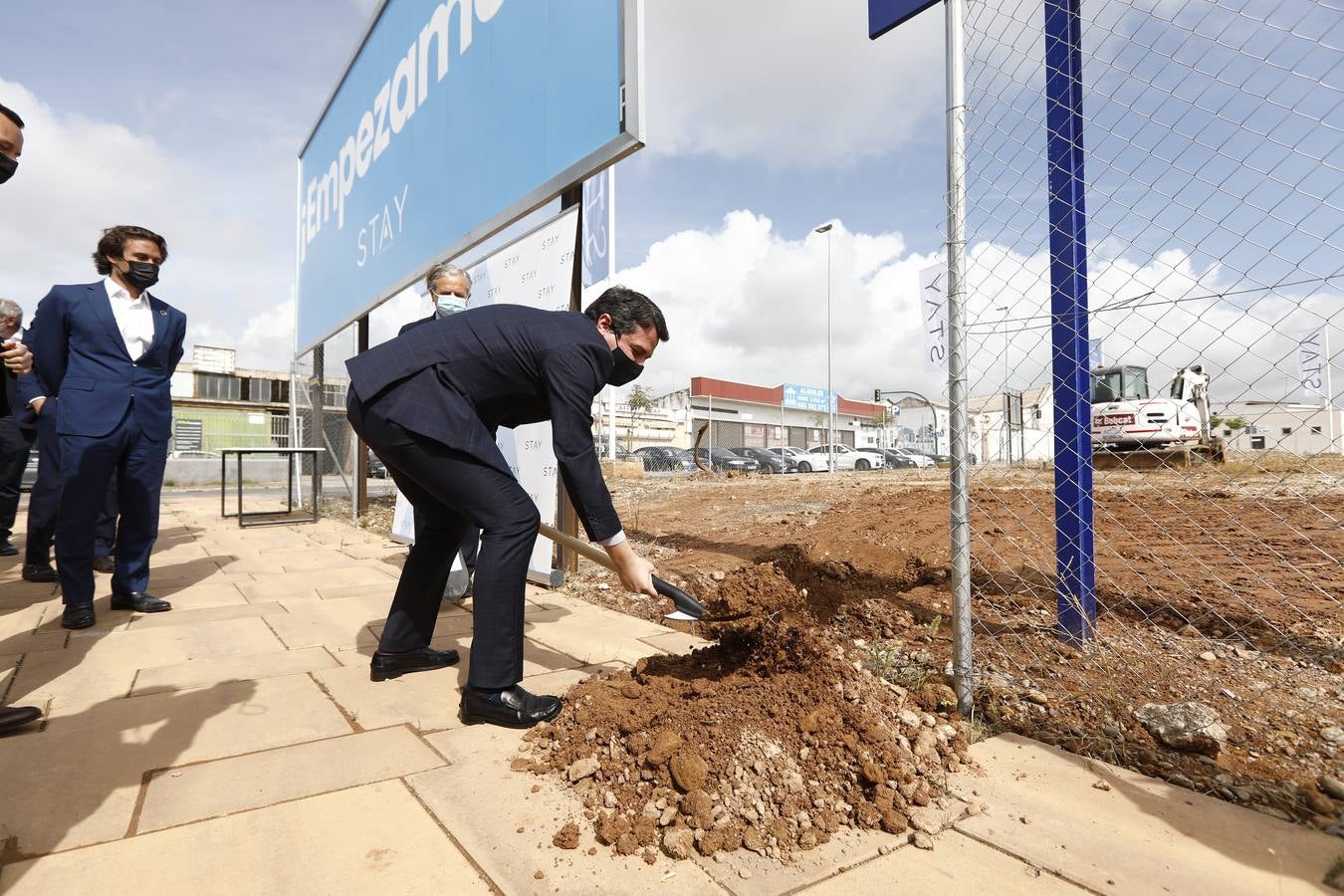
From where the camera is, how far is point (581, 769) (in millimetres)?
1731

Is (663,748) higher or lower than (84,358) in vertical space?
lower

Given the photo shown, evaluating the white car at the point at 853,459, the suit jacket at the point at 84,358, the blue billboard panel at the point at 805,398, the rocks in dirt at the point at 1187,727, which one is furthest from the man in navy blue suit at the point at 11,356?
the blue billboard panel at the point at 805,398

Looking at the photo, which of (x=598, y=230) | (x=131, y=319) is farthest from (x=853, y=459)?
(x=131, y=319)

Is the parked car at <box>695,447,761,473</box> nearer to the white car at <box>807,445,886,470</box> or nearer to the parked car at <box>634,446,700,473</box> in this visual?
the parked car at <box>634,446,700,473</box>

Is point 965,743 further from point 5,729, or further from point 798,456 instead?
point 798,456

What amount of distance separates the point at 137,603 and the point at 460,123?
399 centimetres

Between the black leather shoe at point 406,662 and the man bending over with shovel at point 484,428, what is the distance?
0.57 m

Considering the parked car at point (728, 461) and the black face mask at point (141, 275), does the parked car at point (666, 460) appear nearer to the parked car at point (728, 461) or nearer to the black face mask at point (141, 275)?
the parked car at point (728, 461)

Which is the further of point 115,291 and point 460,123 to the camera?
point 460,123

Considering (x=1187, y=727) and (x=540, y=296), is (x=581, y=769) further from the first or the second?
(x=540, y=296)

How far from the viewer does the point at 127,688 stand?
7.98 feet

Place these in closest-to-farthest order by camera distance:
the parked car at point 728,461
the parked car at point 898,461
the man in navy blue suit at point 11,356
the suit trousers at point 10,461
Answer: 1. the man in navy blue suit at point 11,356
2. the suit trousers at point 10,461
3. the parked car at point 728,461
4. the parked car at point 898,461

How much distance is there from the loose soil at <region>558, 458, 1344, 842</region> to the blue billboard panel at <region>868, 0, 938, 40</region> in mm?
1958

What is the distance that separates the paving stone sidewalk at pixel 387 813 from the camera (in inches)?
53.1
